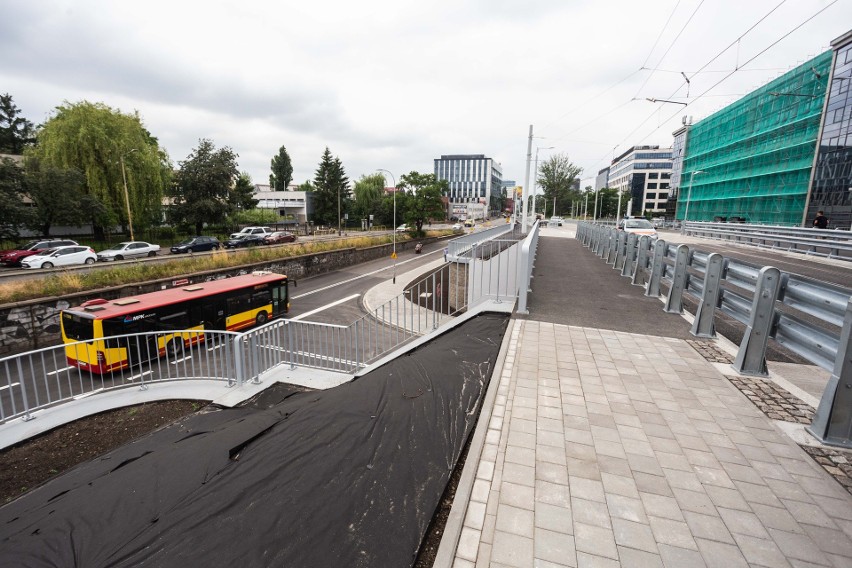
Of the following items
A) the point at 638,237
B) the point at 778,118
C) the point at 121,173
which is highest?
the point at 778,118

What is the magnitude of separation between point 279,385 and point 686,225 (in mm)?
38735

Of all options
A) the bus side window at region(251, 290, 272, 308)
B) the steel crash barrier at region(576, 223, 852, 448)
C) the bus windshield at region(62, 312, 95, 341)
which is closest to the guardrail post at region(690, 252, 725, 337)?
the steel crash barrier at region(576, 223, 852, 448)

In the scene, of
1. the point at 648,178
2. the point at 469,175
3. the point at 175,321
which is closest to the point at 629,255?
the point at 175,321

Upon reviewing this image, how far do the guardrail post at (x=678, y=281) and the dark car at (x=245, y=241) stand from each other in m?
38.3

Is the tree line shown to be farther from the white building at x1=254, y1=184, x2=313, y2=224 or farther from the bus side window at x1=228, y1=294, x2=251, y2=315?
the white building at x1=254, y1=184, x2=313, y2=224

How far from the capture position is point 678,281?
709cm

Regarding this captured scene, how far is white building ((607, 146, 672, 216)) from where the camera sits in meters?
102

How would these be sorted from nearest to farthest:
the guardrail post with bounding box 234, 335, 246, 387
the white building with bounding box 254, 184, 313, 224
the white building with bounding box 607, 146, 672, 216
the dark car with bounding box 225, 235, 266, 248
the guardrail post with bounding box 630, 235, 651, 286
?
the guardrail post with bounding box 234, 335, 246, 387
the guardrail post with bounding box 630, 235, 651, 286
the dark car with bounding box 225, 235, 266, 248
the white building with bounding box 254, 184, 313, 224
the white building with bounding box 607, 146, 672, 216

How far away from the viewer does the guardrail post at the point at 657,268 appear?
27.1ft

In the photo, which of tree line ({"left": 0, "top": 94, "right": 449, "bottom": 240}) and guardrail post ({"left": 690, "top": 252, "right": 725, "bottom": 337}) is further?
tree line ({"left": 0, "top": 94, "right": 449, "bottom": 240})

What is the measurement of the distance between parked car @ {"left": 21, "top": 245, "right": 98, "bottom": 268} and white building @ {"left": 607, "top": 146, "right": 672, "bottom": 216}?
11068cm

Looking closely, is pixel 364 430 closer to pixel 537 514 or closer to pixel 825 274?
pixel 537 514

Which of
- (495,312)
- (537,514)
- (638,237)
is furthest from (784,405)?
(638,237)

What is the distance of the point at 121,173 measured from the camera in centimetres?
3078
